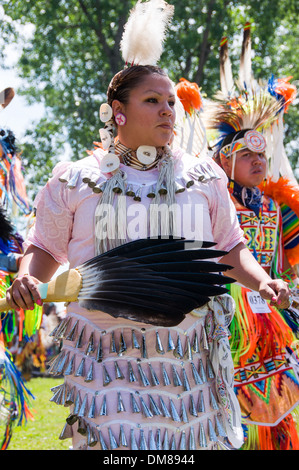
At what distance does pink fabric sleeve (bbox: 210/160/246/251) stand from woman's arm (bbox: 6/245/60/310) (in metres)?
0.58

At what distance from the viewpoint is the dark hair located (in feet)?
8.03

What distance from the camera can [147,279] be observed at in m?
2.03

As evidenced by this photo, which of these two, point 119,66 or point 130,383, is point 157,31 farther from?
point 119,66

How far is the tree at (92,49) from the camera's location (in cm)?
1441

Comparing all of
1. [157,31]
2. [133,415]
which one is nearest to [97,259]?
[133,415]

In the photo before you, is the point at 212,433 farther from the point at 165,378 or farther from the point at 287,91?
the point at 287,91

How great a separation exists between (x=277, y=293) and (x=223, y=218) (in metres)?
0.35

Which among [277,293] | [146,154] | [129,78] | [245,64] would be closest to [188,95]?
[245,64]

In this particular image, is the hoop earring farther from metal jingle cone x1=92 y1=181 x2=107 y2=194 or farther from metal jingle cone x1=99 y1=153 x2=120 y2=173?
metal jingle cone x1=92 y1=181 x2=107 y2=194

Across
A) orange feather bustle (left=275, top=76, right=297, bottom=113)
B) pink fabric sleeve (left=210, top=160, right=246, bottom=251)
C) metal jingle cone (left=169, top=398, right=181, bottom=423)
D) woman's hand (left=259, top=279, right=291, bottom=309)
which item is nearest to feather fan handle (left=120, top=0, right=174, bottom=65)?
pink fabric sleeve (left=210, top=160, right=246, bottom=251)

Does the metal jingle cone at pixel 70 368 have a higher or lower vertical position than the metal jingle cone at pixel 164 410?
higher

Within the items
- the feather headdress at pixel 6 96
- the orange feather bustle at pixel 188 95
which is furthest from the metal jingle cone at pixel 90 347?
the orange feather bustle at pixel 188 95

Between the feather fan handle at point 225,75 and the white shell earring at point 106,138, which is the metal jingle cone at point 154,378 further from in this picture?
the feather fan handle at point 225,75

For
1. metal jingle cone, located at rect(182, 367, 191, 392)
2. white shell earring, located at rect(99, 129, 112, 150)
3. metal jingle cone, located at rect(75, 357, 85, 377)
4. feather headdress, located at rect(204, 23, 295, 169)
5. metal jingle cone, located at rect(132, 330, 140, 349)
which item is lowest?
metal jingle cone, located at rect(182, 367, 191, 392)
